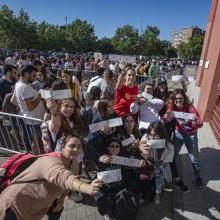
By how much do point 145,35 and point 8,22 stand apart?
22081 mm

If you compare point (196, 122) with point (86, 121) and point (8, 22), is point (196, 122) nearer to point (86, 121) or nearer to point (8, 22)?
point (86, 121)

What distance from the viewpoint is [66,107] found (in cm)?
329

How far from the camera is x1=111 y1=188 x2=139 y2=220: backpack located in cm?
316

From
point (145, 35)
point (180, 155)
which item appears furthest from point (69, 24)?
point (180, 155)

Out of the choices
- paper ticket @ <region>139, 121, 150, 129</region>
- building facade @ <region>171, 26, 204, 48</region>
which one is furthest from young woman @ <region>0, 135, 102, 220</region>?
building facade @ <region>171, 26, 204, 48</region>

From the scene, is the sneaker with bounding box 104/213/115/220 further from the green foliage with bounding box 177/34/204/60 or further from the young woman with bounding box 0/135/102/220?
the green foliage with bounding box 177/34/204/60

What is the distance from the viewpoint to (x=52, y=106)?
3.10m

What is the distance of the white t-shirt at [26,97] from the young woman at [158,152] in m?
1.90

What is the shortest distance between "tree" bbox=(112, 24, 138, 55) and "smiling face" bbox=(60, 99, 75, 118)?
122 feet

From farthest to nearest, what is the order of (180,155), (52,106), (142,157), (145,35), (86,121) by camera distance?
(145,35)
(180,155)
(86,121)
(142,157)
(52,106)

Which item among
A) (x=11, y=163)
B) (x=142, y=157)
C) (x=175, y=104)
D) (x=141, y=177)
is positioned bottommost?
(x=141, y=177)

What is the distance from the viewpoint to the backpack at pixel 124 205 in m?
3.16

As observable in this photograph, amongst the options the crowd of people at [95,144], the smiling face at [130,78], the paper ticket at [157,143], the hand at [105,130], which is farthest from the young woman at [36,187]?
the smiling face at [130,78]

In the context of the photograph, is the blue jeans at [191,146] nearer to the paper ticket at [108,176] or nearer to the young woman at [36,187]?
the paper ticket at [108,176]
